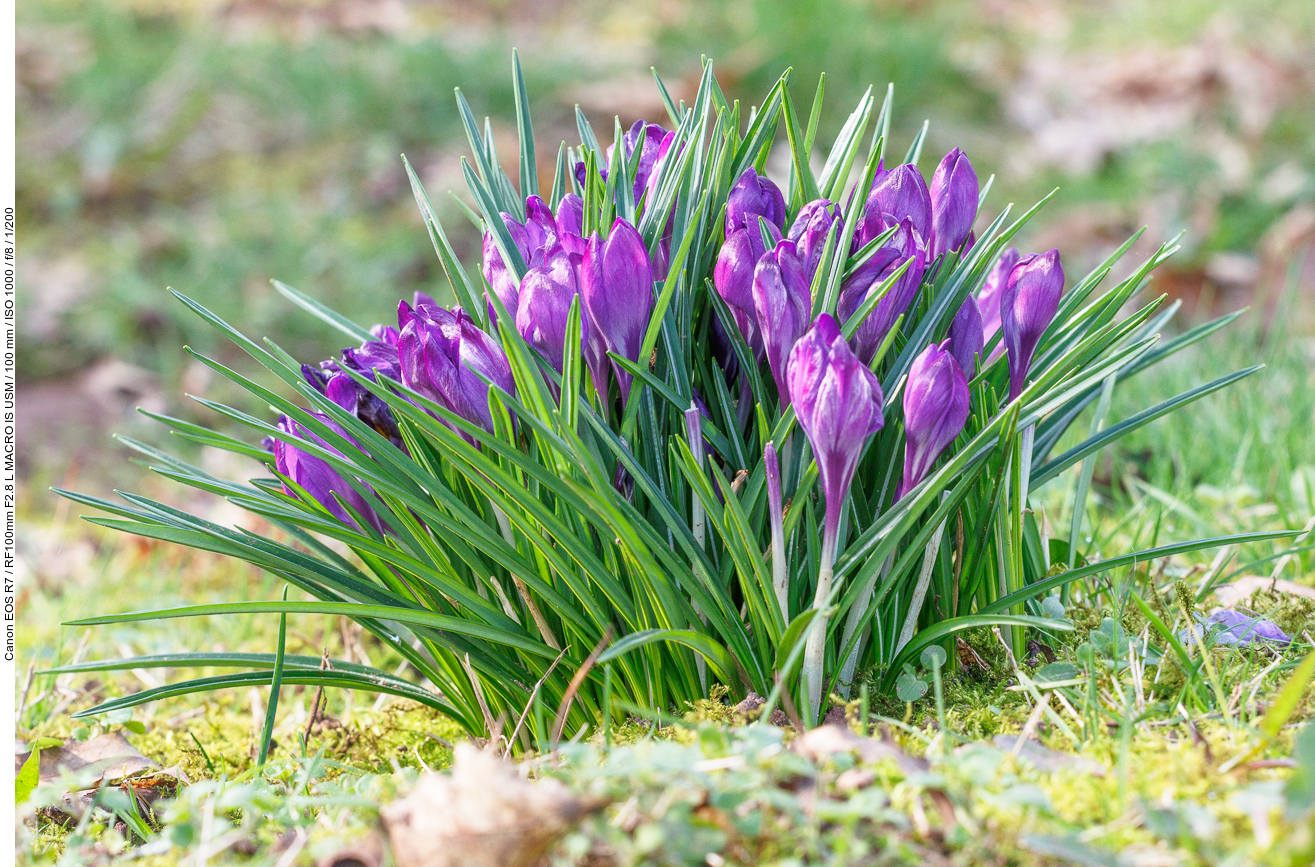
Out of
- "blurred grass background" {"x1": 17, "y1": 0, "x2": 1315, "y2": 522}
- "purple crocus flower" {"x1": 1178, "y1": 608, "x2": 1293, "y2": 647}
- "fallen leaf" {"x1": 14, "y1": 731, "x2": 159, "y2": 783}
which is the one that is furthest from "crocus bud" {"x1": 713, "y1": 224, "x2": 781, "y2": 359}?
"blurred grass background" {"x1": 17, "y1": 0, "x2": 1315, "y2": 522}

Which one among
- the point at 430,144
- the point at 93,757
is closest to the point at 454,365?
the point at 93,757

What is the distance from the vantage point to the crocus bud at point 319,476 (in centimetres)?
115

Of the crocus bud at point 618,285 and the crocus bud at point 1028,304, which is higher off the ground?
the crocus bud at point 618,285

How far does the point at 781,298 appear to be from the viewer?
0.96 metres

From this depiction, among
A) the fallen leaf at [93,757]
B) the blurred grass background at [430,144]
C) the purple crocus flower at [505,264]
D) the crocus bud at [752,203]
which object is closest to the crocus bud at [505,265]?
the purple crocus flower at [505,264]

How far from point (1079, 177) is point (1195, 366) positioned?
2608 millimetres

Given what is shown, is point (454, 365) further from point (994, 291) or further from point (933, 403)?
point (994, 291)

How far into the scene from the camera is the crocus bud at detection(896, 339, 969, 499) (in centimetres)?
94

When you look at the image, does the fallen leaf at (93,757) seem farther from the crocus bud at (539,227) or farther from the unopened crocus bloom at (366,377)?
the crocus bud at (539,227)

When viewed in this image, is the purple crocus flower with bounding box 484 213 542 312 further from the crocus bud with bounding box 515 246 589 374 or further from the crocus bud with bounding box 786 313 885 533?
the crocus bud with bounding box 786 313 885 533

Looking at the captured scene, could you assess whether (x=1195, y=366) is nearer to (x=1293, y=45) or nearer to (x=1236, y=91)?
(x=1236, y=91)

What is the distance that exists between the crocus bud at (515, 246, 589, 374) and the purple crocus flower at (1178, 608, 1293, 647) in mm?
807

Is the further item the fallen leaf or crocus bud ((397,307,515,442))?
the fallen leaf

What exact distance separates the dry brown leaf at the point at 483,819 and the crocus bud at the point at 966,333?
608mm
